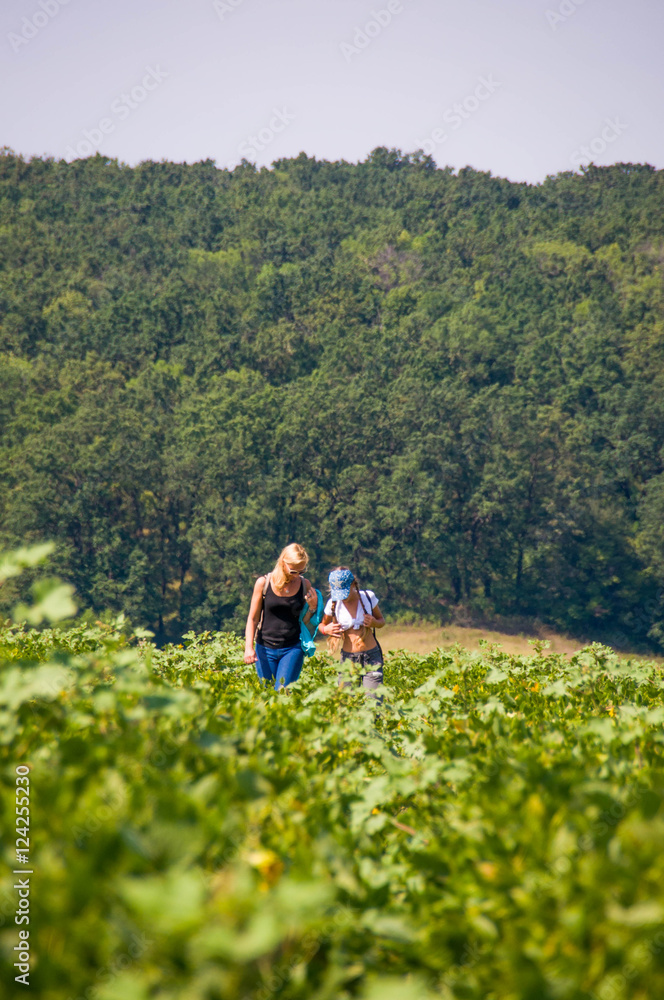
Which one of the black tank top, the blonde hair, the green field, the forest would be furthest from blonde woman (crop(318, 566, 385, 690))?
the forest

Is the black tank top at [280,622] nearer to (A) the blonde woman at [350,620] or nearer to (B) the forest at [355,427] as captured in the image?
(A) the blonde woman at [350,620]

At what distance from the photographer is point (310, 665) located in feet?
22.5

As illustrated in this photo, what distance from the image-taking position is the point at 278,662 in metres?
6.33

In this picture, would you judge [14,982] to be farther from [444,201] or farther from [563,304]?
[444,201]

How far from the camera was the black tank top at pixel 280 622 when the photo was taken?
6289 millimetres

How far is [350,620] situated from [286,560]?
894 mm

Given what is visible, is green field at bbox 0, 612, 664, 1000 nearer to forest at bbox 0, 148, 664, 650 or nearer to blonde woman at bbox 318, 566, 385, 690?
blonde woman at bbox 318, 566, 385, 690

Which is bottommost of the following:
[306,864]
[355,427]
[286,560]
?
[286,560]

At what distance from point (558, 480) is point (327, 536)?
13.9 m

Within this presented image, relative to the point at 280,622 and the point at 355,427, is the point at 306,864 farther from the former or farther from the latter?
the point at 355,427

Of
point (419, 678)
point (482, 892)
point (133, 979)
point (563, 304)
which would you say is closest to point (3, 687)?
point (133, 979)

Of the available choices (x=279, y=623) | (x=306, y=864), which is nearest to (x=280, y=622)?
(x=279, y=623)

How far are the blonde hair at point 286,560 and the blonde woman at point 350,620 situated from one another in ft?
1.72

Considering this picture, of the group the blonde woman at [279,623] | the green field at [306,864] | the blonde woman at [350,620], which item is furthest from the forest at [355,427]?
the green field at [306,864]
